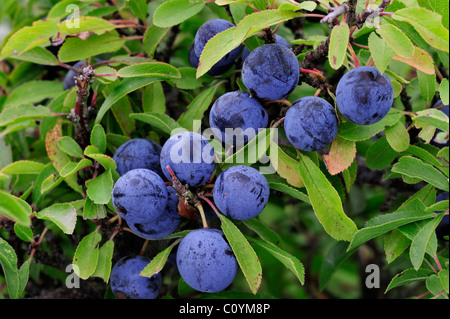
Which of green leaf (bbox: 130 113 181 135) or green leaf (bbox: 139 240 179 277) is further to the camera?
green leaf (bbox: 130 113 181 135)

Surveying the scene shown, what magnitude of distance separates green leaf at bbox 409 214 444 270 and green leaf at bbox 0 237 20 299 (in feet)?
2.73

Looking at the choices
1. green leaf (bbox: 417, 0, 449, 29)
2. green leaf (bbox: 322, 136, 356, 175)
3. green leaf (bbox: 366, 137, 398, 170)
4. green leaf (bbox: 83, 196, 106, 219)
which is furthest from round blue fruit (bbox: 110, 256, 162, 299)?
green leaf (bbox: 417, 0, 449, 29)

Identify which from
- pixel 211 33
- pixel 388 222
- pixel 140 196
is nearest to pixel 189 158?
pixel 140 196

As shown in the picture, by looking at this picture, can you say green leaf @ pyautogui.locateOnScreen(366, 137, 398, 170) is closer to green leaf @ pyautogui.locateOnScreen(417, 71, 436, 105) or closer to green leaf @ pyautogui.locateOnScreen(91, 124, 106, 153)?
green leaf @ pyautogui.locateOnScreen(417, 71, 436, 105)

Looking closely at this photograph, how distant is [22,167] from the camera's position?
109cm

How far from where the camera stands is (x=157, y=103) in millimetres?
1179

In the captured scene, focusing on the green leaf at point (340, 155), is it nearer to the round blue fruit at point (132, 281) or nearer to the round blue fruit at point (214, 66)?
the round blue fruit at point (214, 66)

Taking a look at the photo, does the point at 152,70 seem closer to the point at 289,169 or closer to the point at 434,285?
the point at 289,169

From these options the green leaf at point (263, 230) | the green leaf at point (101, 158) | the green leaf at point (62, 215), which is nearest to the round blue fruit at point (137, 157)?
the green leaf at point (101, 158)

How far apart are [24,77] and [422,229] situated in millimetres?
1227

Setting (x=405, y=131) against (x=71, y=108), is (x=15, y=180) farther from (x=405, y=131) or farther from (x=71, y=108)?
(x=405, y=131)

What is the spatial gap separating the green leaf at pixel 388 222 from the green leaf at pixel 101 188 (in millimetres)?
506

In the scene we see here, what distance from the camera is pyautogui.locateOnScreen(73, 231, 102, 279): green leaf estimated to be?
3.28ft

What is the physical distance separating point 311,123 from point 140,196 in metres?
0.36
